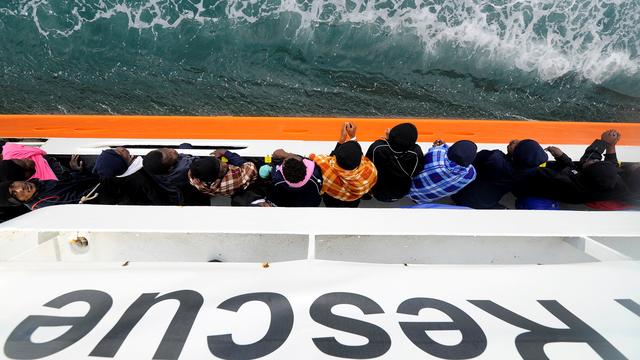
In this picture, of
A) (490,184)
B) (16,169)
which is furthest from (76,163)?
(490,184)

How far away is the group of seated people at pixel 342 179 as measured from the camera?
1.76 meters

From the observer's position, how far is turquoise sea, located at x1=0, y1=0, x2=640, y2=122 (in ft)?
13.5

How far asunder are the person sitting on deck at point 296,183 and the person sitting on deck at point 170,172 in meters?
0.52

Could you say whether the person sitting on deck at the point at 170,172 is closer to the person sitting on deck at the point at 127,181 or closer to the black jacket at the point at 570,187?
the person sitting on deck at the point at 127,181

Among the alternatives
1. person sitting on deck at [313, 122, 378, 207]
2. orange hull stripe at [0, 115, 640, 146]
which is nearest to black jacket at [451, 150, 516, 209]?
person sitting on deck at [313, 122, 378, 207]

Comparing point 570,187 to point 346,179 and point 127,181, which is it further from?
point 127,181

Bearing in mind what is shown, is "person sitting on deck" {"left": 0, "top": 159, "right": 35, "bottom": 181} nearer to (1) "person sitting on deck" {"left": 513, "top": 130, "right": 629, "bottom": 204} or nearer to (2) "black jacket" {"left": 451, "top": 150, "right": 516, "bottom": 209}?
(2) "black jacket" {"left": 451, "top": 150, "right": 516, "bottom": 209}

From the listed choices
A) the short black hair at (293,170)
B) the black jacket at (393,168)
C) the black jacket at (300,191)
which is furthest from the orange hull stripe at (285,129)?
the short black hair at (293,170)

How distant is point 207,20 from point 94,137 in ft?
7.74

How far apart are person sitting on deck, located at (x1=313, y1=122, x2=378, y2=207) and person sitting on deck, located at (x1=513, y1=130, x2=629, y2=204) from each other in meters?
0.93

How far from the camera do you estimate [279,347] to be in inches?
32.4

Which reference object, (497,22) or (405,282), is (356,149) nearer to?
(405,282)

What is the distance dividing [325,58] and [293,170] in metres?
2.93

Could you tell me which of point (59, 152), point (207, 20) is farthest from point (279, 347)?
point (207, 20)
